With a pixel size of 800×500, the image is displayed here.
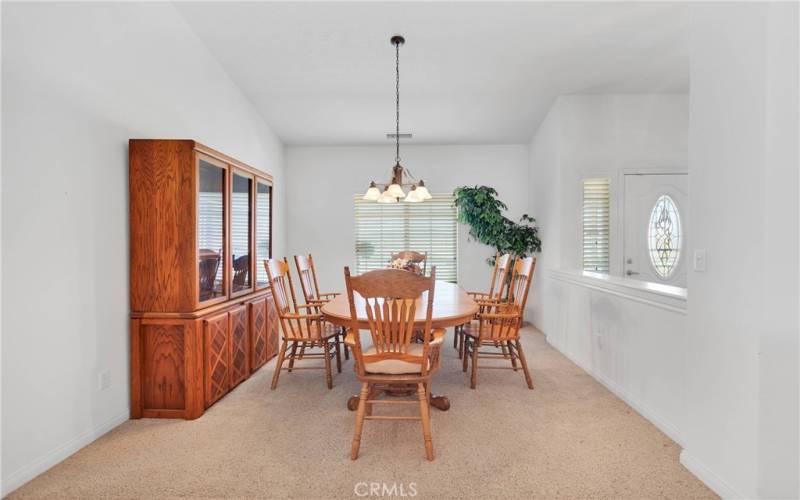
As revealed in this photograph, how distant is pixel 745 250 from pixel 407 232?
468cm

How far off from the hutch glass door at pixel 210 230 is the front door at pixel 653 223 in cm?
418

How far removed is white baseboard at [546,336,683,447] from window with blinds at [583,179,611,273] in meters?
1.31

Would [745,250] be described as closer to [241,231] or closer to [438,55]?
[438,55]

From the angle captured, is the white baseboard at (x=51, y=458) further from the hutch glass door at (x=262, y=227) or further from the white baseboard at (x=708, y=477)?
the white baseboard at (x=708, y=477)

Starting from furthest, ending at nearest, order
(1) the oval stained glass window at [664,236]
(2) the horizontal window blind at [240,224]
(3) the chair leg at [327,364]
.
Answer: (1) the oval stained glass window at [664,236]
(2) the horizontal window blind at [240,224]
(3) the chair leg at [327,364]

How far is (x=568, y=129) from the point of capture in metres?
4.43

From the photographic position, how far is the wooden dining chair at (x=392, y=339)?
2037mm

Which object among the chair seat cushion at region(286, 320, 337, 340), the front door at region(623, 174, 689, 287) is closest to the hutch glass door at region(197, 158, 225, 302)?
the chair seat cushion at region(286, 320, 337, 340)

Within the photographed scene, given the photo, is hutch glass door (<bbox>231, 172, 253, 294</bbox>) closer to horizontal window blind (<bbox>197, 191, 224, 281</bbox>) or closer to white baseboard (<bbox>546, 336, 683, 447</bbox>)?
horizontal window blind (<bbox>197, 191, 224, 281</bbox>)

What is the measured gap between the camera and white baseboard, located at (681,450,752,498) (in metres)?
1.80

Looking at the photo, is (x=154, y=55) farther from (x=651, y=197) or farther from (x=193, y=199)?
(x=651, y=197)

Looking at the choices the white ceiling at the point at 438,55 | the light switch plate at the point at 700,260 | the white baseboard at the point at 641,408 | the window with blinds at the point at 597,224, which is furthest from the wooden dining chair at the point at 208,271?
the window with blinds at the point at 597,224

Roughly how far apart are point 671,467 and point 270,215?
3.91 meters

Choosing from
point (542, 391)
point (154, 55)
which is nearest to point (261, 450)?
point (542, 391)
